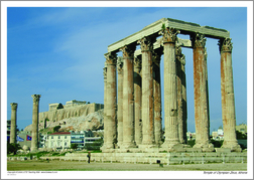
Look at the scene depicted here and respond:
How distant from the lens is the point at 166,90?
1619 inches

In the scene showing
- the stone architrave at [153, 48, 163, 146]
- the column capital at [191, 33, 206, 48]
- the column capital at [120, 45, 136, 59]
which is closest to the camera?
the column capital at [191, 33, 206, 48]

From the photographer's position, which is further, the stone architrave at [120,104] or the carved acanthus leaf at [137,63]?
the stone architrave at [120,104]

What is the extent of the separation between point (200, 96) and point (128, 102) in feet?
34.1

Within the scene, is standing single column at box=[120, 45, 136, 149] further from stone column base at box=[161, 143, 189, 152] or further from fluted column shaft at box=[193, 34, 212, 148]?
stone column base at box=[161, 143, 189, 152]

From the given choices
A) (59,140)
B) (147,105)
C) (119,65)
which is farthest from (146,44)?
(59,140)

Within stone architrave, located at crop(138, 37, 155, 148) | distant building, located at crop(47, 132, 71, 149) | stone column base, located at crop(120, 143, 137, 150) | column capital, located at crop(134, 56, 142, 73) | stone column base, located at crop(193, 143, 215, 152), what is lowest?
distant building, located at crop(47, 132, 71, 149)

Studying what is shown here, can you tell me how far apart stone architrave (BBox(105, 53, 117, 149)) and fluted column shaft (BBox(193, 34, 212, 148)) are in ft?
48.9

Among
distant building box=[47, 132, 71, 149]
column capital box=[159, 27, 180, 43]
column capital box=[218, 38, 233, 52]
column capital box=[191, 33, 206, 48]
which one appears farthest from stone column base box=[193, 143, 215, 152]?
distant building box=[47, 132, 71, 149]

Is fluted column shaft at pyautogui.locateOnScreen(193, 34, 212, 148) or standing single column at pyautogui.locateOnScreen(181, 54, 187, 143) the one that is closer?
fluted column shaft at pyautogui.locateOnScreen(193, 34, 212, 148)

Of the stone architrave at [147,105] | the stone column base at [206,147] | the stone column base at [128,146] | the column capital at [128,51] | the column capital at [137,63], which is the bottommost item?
the stone column base at [128,146]

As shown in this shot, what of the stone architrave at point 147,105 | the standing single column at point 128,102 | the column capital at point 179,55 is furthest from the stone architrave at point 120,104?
the stone architrave at point 147,105

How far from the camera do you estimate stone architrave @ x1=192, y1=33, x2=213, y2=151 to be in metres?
42.9

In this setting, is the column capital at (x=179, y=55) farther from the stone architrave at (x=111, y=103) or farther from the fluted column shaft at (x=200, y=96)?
the stone architrave at (x=111, y=103)

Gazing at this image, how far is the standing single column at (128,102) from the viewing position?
49.1 metres
